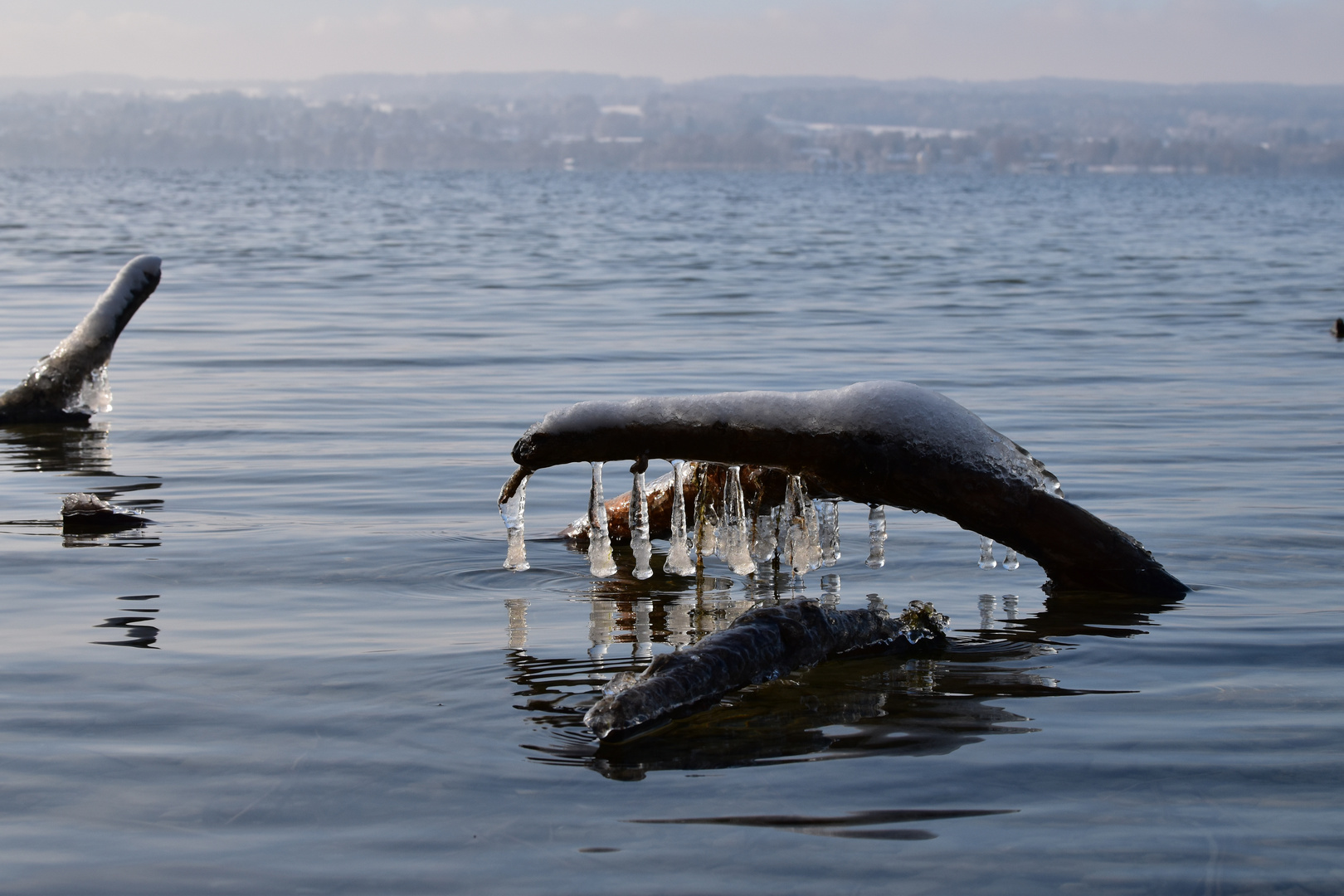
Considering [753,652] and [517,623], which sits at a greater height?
[753,652]

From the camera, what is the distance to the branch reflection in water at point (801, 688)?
4375 mm

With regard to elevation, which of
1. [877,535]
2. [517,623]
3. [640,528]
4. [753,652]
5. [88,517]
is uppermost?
[640,528]

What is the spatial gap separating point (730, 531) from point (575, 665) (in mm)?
1004

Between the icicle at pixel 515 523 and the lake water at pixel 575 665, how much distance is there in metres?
0.28

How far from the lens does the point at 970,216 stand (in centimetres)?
6812

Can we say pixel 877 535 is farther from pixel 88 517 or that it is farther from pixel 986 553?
pixel 88 517

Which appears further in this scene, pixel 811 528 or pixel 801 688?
Answer: pixel 811 528

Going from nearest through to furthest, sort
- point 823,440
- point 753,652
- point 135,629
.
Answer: point 753,652 < point 823,440 < point 135,629

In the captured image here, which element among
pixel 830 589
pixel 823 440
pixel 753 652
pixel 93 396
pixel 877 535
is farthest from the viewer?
pixel 93 396

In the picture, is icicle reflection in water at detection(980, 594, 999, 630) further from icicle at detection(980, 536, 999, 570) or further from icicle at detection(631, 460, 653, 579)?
icicle at detection(631, 460, 653, 579)

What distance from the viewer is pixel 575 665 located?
5.37 meters

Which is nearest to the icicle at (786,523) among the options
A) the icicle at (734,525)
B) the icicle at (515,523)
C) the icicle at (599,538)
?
the icicle at (734,525)

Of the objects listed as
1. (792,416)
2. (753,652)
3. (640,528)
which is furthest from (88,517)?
(753,652)

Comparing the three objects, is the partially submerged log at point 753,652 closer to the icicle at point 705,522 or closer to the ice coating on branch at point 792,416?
the ice coating on branch at point 792,416
